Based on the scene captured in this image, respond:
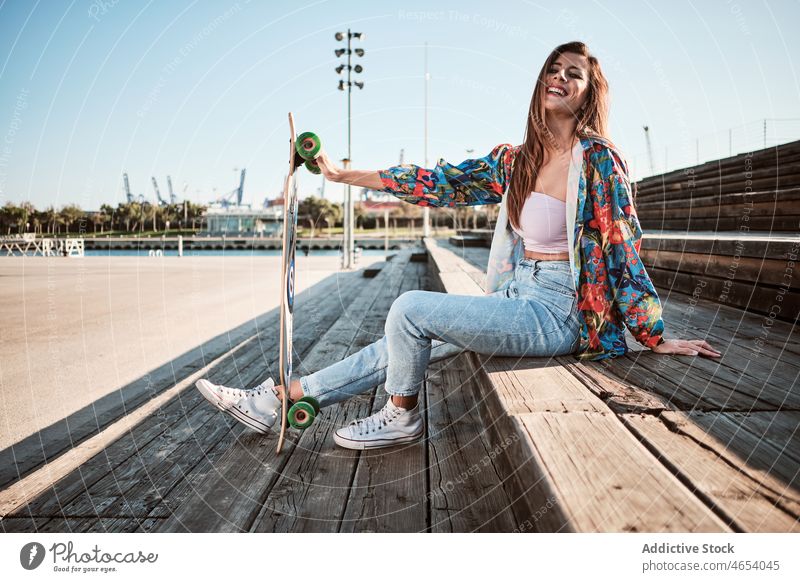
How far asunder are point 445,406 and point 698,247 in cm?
183

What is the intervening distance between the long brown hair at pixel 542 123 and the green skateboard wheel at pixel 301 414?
973mm

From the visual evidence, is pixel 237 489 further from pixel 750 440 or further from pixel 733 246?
pixel 733 246

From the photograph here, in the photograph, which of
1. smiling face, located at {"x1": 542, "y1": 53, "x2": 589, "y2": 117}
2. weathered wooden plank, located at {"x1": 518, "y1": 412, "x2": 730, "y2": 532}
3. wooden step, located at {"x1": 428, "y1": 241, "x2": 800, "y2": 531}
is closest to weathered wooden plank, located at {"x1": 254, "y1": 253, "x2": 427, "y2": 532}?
wooden step, located at {"x1": 428, "y1": 241, "x2": 800, "y2": 531}

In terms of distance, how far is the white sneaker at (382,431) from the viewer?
176 centimetres

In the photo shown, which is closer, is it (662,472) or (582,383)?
(662,472)

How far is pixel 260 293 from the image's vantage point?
8.52 metres

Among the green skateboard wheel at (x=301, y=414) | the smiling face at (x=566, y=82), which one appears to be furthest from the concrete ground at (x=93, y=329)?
the smiling face at (x=566, y=82)

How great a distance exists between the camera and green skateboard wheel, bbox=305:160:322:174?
1.94 meters

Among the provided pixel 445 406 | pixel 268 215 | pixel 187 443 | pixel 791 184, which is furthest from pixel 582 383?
pixel 268 215

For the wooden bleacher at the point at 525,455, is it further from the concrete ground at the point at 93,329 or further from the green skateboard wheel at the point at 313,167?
the green skateboard wheel at the point at 313,167

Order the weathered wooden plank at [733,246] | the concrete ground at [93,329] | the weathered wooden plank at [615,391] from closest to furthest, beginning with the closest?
the weathered wooden plank at [615,391]
the weathered wooden plank at [733,246]
the concrete ground at [93,329]

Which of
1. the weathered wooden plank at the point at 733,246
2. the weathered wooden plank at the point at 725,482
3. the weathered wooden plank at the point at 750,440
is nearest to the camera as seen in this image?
the weathered wooden plank at the point at 725,482
